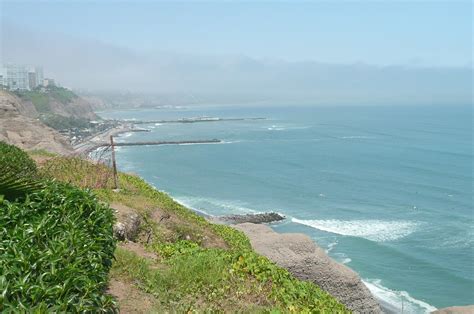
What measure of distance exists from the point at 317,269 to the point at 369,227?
22.8 m

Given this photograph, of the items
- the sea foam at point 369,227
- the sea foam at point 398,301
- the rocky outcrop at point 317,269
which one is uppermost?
the rocky outcrop at point 317,269

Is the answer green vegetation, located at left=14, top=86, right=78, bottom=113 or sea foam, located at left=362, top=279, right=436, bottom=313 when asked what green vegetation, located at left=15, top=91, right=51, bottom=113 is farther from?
sea foam, located at left=362, top=279, right=436, bottom=313

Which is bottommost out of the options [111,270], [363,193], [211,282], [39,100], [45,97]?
[363,193]

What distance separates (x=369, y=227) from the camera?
4659 cm

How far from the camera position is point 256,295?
946 centimetres

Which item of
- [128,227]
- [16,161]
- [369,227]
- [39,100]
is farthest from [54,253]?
[39,100]

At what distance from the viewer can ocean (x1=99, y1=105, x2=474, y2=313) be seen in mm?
37062

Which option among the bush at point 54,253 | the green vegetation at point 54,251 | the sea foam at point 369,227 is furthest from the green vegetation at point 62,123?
the bush at point 54,253

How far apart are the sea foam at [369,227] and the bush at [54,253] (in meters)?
38.0

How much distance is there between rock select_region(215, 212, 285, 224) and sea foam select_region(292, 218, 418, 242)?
1.84 meters

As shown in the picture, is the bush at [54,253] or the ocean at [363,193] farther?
the ocean at [363,193]

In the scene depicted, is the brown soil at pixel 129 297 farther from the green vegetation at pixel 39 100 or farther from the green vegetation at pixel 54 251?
the green vegetation at pixel 39 100

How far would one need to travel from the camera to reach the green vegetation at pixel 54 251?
534 centimetres

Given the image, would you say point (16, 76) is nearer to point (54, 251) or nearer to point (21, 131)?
point (21, 131)
